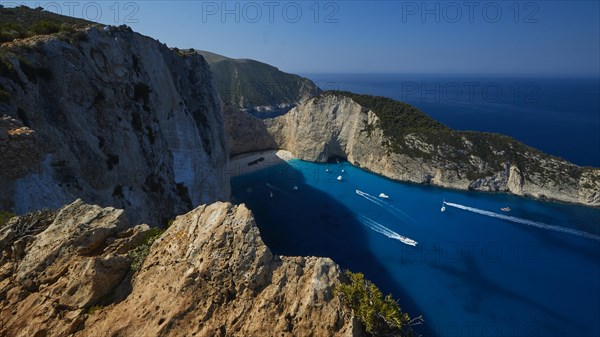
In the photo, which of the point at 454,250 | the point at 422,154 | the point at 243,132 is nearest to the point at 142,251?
the point at 454,250

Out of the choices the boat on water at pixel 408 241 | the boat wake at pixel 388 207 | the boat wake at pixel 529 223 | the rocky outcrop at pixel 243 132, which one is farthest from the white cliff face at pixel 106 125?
the boat wake at pixel 529 223

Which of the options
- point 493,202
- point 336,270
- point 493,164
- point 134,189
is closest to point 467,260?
point 493,202

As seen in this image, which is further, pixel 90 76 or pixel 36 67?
pixel 90 76

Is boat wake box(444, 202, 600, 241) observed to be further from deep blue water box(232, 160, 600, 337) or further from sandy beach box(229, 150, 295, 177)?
sandy beach box(229, 150, 295, 177)

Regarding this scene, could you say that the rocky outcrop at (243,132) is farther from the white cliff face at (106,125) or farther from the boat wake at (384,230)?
the boat wake at (384,230)

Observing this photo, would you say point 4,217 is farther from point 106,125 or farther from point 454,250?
point 454,250

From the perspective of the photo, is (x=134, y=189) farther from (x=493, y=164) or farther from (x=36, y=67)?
(x=493, y=164)
